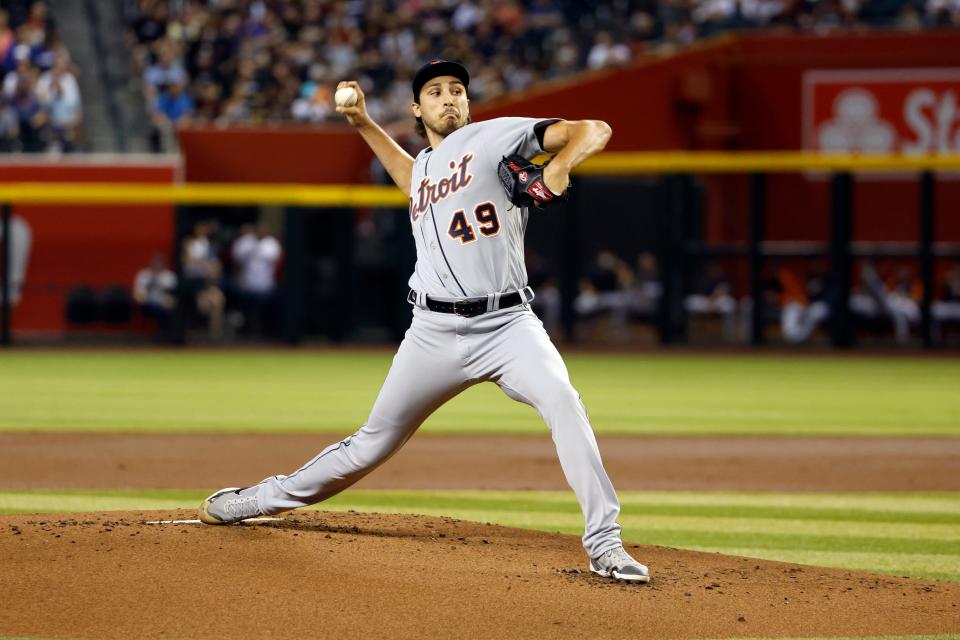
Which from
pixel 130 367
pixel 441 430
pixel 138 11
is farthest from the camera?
pixel 138 11

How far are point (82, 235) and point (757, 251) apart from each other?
9399 millimetres

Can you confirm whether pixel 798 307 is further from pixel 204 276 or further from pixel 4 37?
pixel 4 37

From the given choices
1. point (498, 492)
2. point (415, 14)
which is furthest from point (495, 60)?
point (498, 492)

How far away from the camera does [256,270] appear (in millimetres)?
18797

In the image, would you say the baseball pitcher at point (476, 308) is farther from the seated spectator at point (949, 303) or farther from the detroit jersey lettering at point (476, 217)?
the seated spectator at point (949, 303)

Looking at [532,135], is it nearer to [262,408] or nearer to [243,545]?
[243,545]

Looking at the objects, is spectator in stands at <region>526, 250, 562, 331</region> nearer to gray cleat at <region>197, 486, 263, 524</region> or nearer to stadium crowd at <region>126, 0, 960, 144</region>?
stadium crowd at <region>126, 0, 960, 144</region>

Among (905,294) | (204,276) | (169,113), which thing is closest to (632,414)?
(905,294)

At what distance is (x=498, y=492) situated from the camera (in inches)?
299

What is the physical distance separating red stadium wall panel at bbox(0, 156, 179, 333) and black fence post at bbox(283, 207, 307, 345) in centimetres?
225

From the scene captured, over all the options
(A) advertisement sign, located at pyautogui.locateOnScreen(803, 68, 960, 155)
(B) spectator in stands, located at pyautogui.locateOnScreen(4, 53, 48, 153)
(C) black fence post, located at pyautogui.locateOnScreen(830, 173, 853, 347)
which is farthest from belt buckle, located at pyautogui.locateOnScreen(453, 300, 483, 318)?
(B) spectator in stands, located at pyautogui.locateOnScreen(4, 53, 48, 153)

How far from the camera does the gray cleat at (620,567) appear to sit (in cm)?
465

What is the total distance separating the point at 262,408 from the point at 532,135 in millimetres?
7474

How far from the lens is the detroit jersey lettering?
4.79m
